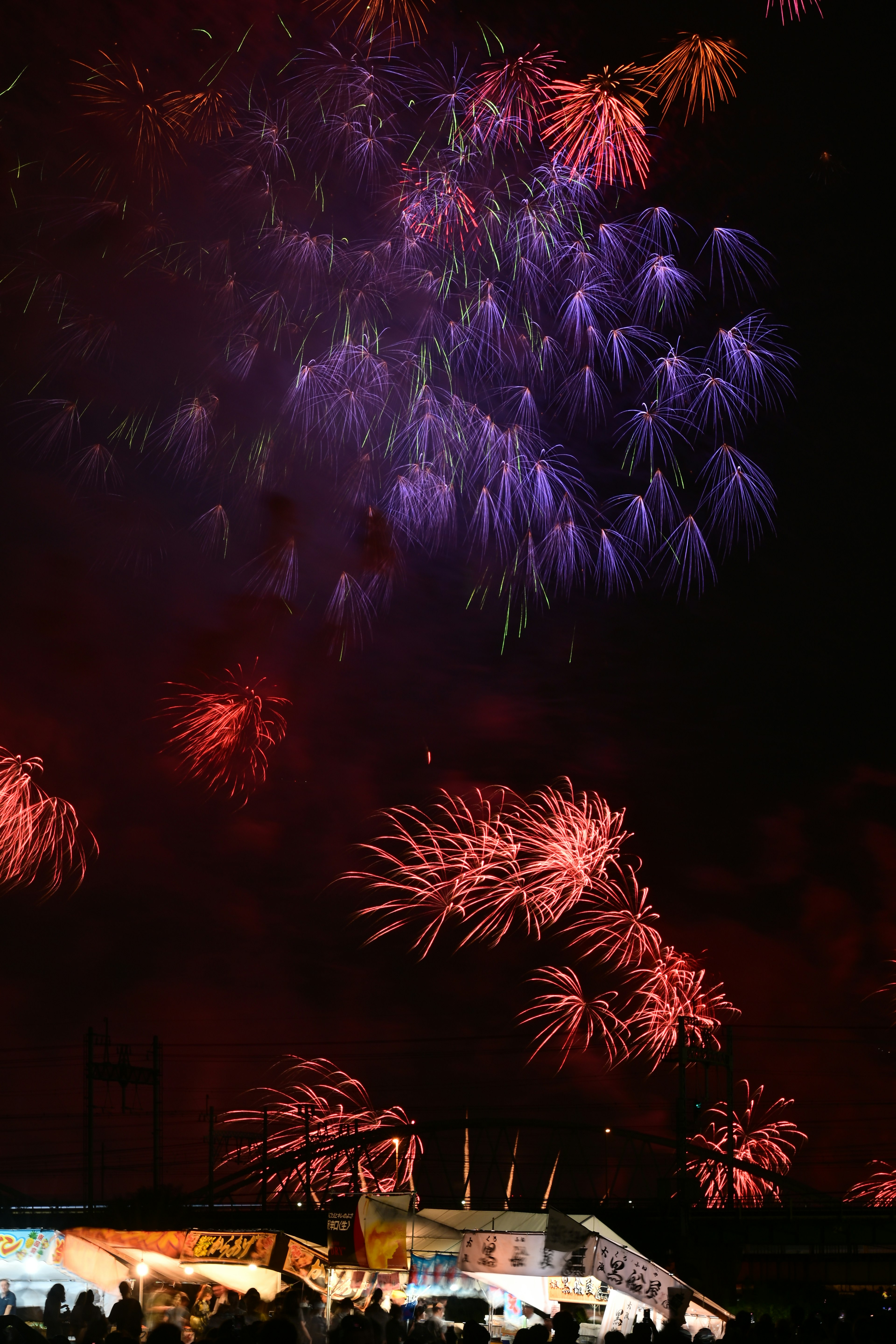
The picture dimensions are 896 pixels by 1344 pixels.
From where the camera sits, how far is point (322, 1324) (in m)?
18.6

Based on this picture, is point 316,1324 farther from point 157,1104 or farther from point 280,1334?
point 157,1104

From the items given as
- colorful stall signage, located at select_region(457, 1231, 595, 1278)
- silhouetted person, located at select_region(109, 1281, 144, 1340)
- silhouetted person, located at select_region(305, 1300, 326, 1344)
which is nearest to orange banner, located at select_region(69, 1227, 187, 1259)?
colorful stall signage, located at select_region(457, 1231, 595, 1278)

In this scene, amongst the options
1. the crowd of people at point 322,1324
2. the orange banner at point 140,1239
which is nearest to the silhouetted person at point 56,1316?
the crowd of people at point 322,1324

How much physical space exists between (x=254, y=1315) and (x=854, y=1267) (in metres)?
43.7

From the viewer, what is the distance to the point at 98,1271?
2483 cm

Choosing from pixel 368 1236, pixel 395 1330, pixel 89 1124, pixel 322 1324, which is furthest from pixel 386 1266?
pixel 89 1124

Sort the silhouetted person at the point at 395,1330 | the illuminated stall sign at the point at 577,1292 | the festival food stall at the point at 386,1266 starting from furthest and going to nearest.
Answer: the illuminated stall sign at the point at 577,1292
the festival food stall at the point at 386,1266
the silhouetted person at the point at 395,1330

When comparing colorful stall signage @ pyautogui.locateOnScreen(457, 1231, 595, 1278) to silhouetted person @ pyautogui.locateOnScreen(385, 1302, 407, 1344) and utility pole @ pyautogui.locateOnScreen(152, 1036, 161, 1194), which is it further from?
utility pole @ pyautogui.locateOnScreen(152, 1036, 161, 1194)

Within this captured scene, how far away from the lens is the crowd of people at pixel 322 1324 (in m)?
10.9

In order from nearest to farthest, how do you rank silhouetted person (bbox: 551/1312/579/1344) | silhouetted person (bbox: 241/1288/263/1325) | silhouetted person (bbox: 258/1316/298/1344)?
Result: silhouetted person (bbox: 258/1316/298/1344)
silhouetted person (bbox: 551/1312/579/1344)
silhouetted person (bbox: 241/1288/263/1325)

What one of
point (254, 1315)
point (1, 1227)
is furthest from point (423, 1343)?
point (1, 1227)

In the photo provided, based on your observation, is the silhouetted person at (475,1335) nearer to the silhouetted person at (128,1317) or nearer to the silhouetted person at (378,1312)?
the silhouetted person at (378,1312)

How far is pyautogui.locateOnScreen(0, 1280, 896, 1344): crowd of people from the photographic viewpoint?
1094 cm

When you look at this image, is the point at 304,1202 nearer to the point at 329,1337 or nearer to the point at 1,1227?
the point at 1,1227
